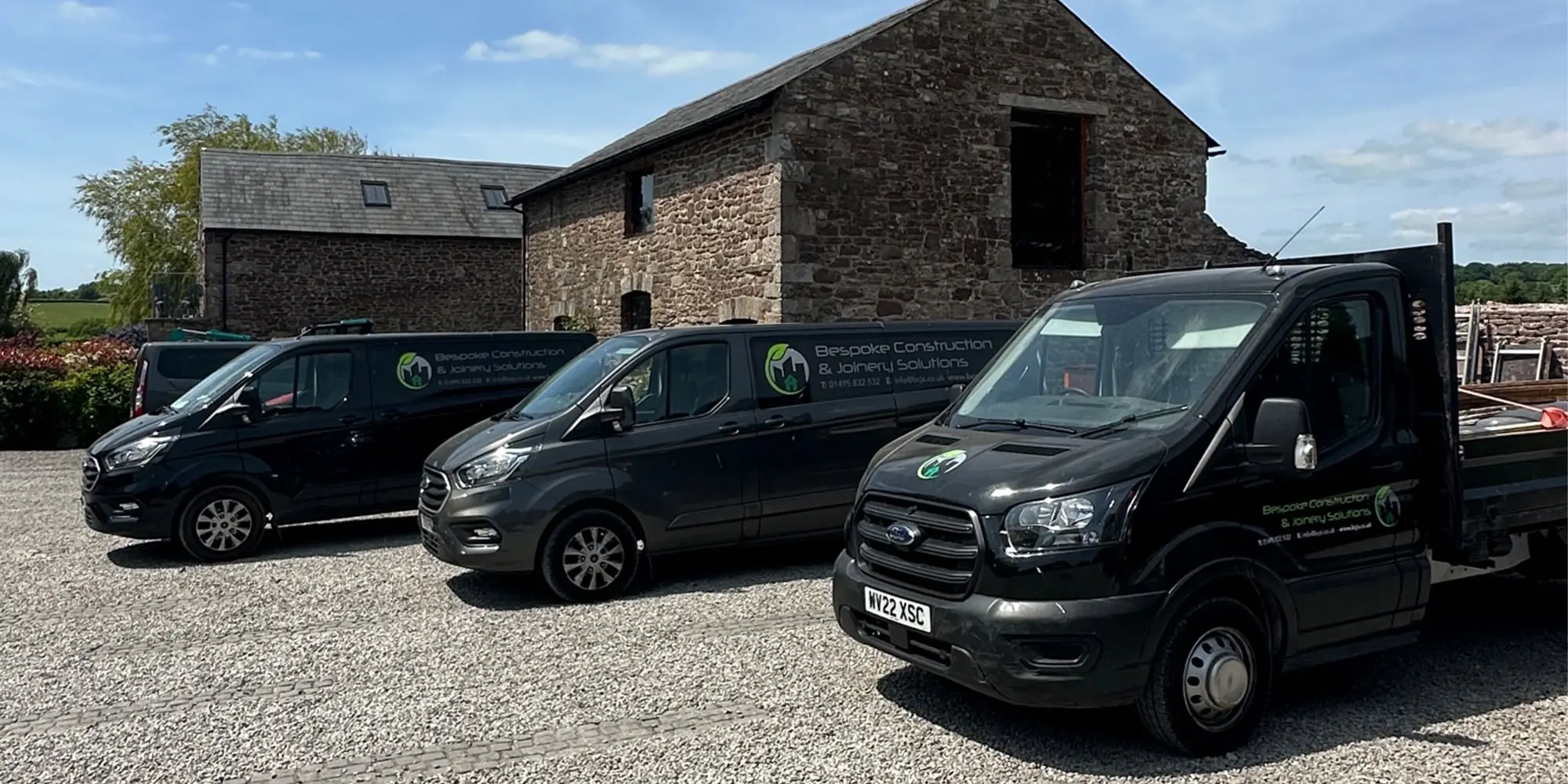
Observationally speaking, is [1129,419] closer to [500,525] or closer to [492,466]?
[500,525]

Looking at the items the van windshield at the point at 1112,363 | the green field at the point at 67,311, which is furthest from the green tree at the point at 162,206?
the van windshield at the point at 1112,363

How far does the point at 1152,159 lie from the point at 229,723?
54.0 feet

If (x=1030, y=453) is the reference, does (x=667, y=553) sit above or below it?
below

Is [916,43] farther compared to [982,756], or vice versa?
[916,43]

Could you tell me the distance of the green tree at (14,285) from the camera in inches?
1588

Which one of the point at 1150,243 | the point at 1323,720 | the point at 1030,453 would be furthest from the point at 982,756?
the point at 1150,243

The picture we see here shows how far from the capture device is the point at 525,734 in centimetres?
513

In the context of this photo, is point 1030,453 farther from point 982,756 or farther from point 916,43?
point 916,43

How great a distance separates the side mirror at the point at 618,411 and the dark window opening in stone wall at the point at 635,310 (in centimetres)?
1266

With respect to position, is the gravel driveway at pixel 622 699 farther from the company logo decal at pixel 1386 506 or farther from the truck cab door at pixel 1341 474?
Result: the company logo decal at pixel 1386 506

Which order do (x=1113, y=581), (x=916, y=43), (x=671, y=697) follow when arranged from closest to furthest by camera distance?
(x=1113, y=581), (x=671, y=697), (x=916, y=43)

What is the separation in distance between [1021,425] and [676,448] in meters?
3.28

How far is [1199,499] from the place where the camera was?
15.2ft

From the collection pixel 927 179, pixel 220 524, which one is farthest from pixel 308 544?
pixel 927 179
